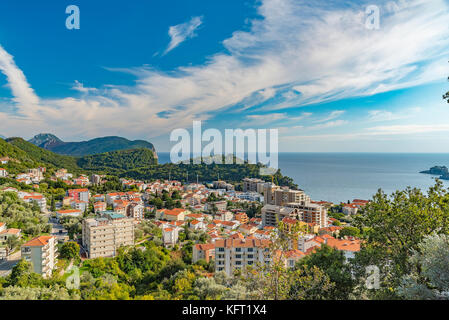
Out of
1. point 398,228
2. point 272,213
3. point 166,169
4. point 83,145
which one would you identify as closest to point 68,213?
point 272,213

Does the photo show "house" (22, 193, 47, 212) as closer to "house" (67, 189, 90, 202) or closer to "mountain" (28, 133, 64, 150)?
"house" (67, 189, 90, 202)

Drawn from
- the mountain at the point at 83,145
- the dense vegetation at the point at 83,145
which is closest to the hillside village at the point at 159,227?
the mountain at the point at 83,145

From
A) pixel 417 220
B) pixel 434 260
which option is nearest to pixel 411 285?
pixel 434 260

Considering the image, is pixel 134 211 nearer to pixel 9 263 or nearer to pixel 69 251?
pixel 69 251

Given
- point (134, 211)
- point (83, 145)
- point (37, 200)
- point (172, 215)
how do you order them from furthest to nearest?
1. point (83, 145)
2. point (134, 211)
3. point (172, 215)
4. point (37, 200)

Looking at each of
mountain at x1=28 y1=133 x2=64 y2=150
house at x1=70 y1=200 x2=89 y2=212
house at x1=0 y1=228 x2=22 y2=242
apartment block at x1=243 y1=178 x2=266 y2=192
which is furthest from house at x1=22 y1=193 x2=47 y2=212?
mountain at x1=28 y1=133 x2=64 y2=150
